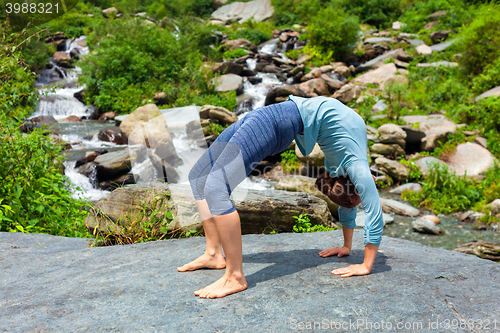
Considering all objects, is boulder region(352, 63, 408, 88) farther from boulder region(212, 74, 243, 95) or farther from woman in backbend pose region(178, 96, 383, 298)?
woman in backbend pose region(178, 96, 383, 298)

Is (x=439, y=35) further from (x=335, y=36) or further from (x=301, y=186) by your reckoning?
(x=301, y=186)

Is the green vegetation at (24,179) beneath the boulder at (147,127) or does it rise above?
above

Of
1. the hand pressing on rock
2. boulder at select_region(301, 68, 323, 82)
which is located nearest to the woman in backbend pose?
the hand pressing on rock

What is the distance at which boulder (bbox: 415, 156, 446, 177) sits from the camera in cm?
833

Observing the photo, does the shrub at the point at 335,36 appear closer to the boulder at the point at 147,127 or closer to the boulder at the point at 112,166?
the boulder at the point at 147,127

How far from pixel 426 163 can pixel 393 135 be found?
1368mm

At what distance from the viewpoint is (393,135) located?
9.55 m

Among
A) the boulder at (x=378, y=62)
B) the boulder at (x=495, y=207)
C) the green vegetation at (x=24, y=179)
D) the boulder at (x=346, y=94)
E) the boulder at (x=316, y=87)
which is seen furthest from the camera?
the boulder at (x=378, y=62)

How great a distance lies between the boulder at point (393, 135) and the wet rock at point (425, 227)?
12.3ft

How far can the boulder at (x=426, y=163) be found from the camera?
833 cm

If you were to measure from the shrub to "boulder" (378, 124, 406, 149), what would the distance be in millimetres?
10123

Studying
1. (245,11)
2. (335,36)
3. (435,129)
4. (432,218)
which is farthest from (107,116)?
(245,11)

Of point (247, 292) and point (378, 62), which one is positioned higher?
point (247, 292)

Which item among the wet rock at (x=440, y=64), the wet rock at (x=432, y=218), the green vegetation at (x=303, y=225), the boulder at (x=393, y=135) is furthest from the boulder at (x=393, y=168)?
the wet rock at (x=440, y=64)
